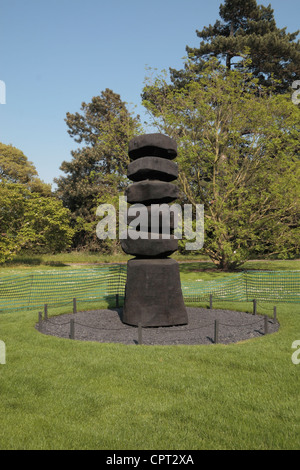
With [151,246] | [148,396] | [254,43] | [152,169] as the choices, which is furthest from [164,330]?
[254,43]

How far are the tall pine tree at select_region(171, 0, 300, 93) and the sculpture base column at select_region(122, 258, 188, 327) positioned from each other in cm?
2639

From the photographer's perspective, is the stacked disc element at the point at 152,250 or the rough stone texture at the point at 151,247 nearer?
the stacked disc element at the point at 152,250

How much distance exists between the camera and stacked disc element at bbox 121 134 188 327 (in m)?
9.98

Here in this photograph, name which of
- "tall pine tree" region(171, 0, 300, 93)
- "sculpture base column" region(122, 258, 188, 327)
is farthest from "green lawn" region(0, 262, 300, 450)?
"tall pine tree" region(171, 0, 300, 93)

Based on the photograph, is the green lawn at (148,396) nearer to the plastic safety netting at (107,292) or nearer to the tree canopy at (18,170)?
the plastic safety netting at (107,292)

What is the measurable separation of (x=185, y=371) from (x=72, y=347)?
2760 mm

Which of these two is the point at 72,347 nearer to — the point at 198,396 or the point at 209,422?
the point at 198,396

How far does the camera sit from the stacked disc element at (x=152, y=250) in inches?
393

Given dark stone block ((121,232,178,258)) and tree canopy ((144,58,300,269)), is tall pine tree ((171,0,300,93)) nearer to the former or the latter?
tree canopy ((144,58,300,269))

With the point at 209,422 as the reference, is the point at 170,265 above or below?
above

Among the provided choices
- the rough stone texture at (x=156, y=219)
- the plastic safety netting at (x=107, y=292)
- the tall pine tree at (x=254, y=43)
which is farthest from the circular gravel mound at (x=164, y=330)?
the tall pine tree at (x=254, y=43)

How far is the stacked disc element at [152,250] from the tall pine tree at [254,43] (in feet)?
81.0
